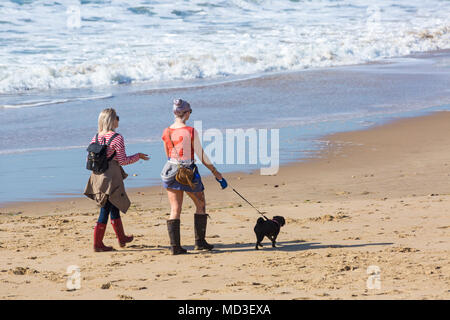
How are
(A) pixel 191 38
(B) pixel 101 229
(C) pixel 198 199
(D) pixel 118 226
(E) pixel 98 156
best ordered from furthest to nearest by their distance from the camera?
(A) pixel 191 38, (D) pixel 118 226, (B) pixel 101 229, (C) pixel 198 199, (E) pixel 98 156

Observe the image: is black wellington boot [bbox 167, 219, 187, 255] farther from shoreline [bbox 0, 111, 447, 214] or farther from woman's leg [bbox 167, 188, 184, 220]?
shoreline [bbox 0, 111, 447, 214]

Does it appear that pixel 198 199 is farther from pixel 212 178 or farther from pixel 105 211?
pixel 212 178

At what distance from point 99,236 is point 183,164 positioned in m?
1.14

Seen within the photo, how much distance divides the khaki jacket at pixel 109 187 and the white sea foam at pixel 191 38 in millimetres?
13534

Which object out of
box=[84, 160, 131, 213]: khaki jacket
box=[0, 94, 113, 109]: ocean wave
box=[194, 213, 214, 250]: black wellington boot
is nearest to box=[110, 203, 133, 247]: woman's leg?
box=[84, 160, 131, 213]: khaki jacket

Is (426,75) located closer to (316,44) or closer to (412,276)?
(316,44)

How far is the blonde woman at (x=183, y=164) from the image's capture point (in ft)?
21.4

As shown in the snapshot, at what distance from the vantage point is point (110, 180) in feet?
22.6

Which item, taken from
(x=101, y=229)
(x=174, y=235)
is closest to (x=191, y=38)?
(x=101, y=229)

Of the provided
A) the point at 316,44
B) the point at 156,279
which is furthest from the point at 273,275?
the point at 316,44

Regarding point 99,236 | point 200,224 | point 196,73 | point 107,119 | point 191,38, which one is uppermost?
point 191,38

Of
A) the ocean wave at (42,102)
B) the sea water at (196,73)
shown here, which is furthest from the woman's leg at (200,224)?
the ocean wave at (42,102)

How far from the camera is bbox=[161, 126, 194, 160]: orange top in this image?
21.3ft
